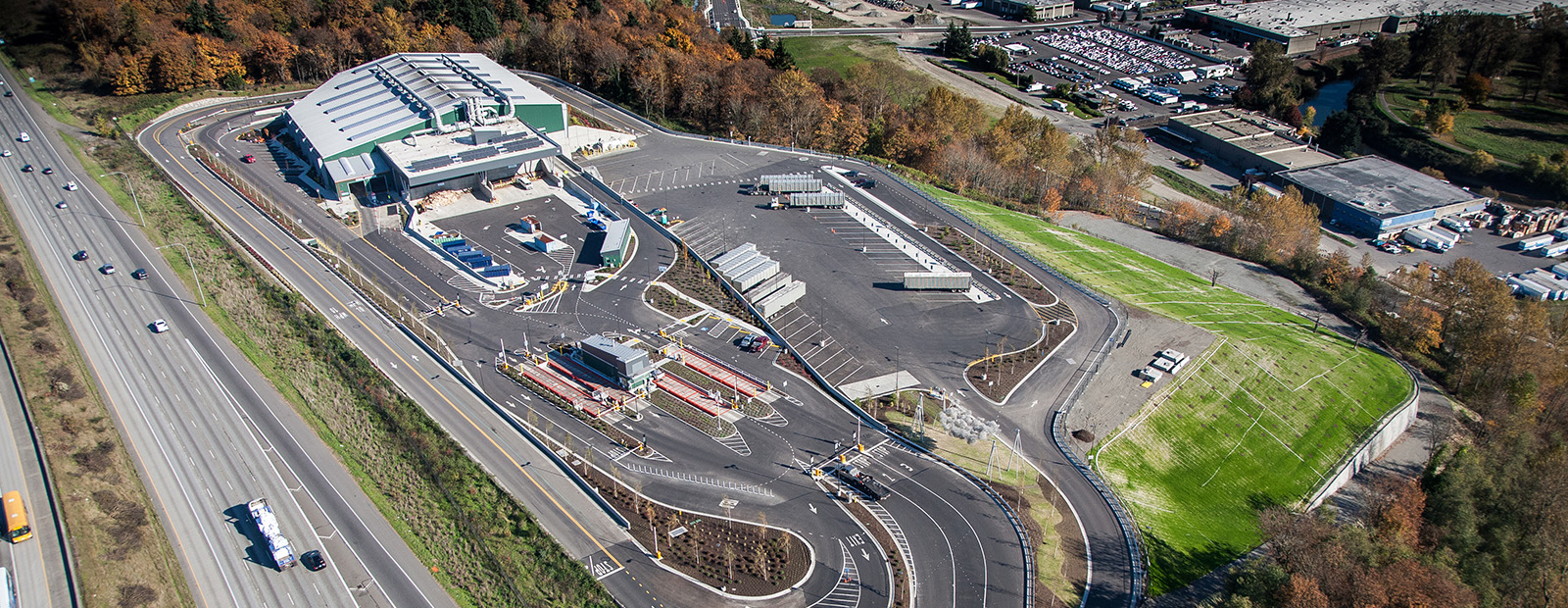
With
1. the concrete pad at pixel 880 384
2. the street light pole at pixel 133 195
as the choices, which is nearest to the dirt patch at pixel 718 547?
the concrete pad at pixel 880 384

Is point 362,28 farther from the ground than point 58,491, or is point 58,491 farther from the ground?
point 362,28

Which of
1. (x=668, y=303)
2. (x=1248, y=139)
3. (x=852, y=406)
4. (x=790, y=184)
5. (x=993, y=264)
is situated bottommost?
(x=1248, y=139)

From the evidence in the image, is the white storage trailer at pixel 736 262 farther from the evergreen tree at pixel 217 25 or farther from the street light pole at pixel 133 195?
the evergreen tree at pixel 217 25

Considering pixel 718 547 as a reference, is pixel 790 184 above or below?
above

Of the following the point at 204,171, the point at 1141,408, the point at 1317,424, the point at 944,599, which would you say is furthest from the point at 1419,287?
the point at 204,171

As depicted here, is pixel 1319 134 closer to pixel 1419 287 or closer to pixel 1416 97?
pixel 1416 97

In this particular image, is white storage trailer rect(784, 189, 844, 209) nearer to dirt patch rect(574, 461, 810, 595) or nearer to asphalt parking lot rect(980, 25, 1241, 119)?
dirt patch rect(574, 461, 810, 595)

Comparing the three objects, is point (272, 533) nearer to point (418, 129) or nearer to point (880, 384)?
point (880, 384)

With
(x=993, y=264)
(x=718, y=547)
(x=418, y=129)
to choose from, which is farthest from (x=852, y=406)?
(x=418, y=129)
